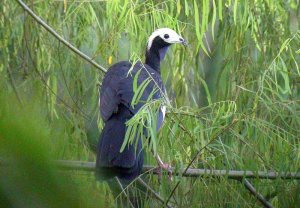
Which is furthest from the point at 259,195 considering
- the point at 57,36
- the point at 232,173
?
the point at 57,36

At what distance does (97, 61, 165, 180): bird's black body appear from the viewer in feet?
7.34

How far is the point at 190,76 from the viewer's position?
135 inches

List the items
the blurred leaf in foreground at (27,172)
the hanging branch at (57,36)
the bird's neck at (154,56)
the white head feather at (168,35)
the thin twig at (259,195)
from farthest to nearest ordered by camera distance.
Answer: the bird's neck at (154,56) → the hanging branch at (57,36) → the white head feather at (168,35) → the thin twig at (259,195) → the blurred leaf in foreground at (27,172)

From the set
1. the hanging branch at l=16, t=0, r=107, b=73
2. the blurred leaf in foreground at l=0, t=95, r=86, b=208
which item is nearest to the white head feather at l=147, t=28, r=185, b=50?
the hanging branch at l=16, t=0, r=107, b=73

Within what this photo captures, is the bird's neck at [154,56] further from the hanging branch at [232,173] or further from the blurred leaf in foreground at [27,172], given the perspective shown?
the blurred leaf in foreground at [27,172]

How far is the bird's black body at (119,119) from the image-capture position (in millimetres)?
2236

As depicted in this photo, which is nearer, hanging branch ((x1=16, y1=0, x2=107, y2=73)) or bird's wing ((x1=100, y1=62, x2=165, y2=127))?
bird's wing ((x1=100, y1=62, x2=165, y2=127))

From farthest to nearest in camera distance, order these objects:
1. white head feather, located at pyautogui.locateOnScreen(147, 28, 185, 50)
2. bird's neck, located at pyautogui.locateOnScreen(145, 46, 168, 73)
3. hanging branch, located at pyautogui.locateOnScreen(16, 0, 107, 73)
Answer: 1. bird's neck, located at pyautogui.locateOnScreen(145, 46, 168, 73)
2. hanging branch, located at pyautogui.locateOnScreen(16, 0, 107, 73)
3. white head feather, located at pyautogui.locateOnScreen(147, 28, 185, 50)

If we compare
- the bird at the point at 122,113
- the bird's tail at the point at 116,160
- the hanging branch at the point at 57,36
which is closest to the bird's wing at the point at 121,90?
the bird at the point at 122,113

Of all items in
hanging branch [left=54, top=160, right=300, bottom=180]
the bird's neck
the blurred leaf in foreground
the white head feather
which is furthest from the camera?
the bird's neck

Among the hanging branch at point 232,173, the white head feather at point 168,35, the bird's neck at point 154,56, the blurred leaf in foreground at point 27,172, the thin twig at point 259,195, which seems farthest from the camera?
the bird's neck at point 154,56

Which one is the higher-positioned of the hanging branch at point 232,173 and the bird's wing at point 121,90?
the bird's wing at point 121,90

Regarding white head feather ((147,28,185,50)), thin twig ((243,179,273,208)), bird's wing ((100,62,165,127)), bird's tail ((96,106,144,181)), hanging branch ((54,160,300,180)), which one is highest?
white head feather ((147,28,185,50))

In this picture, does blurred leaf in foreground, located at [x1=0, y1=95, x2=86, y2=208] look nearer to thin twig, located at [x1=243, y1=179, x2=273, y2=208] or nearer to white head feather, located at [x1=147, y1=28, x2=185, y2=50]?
thin twig, located at [x1=243, y1=179, x2=273, y2=208]
